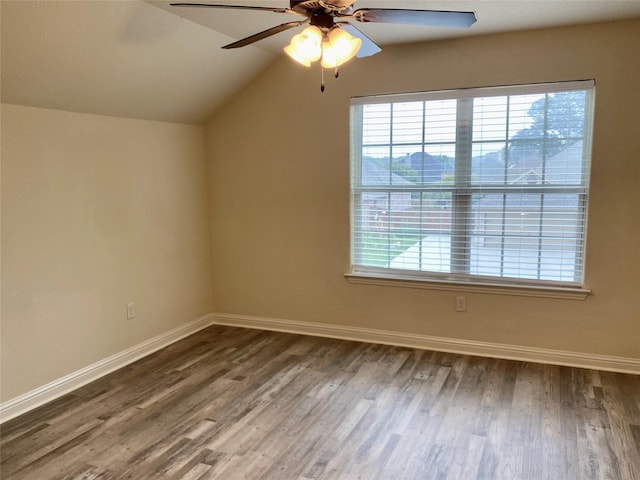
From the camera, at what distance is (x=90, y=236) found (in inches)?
127

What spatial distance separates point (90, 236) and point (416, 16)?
248cm

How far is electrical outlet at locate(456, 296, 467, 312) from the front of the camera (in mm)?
3615

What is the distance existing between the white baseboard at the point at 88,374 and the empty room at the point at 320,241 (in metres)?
0.02

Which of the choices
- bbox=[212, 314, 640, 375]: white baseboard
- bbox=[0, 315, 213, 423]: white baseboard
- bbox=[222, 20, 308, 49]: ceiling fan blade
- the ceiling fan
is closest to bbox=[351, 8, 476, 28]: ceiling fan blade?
the ceiling fan

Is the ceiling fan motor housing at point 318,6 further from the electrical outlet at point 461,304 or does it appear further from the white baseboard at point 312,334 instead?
the white baseboard at point 312,334

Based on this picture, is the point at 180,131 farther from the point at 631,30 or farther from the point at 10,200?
the point at 631,30

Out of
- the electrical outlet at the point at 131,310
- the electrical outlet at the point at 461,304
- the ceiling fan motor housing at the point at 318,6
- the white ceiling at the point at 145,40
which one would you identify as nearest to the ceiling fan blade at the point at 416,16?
the ceiling fan motor housing at the point at 318,6

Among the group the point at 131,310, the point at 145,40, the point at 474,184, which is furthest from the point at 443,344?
the point at 145,40

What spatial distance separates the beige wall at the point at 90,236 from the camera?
9.13 ft

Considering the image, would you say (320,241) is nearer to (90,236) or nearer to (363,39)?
(90,236)

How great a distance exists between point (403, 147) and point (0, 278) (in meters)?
2.77

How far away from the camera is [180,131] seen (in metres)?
3.99

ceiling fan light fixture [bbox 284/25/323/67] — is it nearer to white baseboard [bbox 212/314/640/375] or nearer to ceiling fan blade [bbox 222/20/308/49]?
ceiling fan blade [bbox 222/20/308/49]

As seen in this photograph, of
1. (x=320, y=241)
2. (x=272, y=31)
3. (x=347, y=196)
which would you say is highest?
(x=272, y=31)
